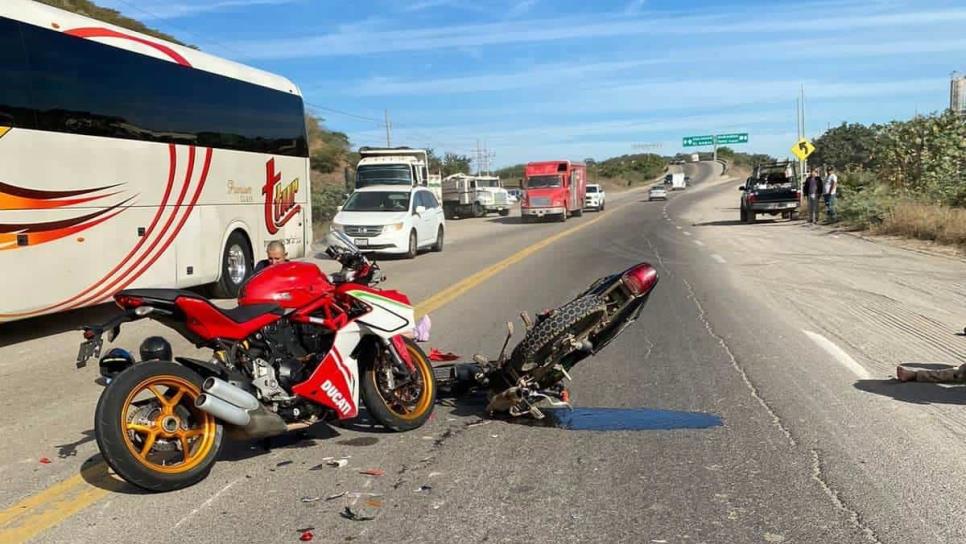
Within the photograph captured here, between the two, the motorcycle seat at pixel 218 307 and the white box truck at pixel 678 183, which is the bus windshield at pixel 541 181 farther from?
the white box truck at pixel 678 183

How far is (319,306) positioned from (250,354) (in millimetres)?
509

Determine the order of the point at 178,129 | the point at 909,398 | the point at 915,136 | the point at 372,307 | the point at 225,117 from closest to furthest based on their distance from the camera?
1. the point at 372,307
2. the point at 909,398
3. the point at 178,129
4. the point at 225,117
5. the point at 915,136

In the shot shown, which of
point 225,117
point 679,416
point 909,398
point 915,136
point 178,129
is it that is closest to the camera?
point 679,416

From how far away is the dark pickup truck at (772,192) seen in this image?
30891 millimetres

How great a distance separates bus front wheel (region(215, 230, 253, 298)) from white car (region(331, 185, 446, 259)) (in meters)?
5.22

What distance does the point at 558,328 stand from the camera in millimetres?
5512

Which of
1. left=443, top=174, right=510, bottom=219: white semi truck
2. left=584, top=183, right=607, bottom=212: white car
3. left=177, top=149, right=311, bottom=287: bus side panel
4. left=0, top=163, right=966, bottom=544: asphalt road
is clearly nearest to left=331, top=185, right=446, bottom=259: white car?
left=177, top=149, right=311, bottom=287: bus side panel

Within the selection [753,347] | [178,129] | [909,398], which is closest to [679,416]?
[909,398]

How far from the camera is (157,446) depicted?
446 centimetres

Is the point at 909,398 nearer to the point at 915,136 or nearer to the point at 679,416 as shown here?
the point at 679,416

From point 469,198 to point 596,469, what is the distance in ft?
150

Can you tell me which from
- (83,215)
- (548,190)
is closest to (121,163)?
(83,215)

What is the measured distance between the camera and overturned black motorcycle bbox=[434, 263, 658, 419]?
553 centimetres

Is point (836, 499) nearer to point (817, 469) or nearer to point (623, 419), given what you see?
point (817, 469)
